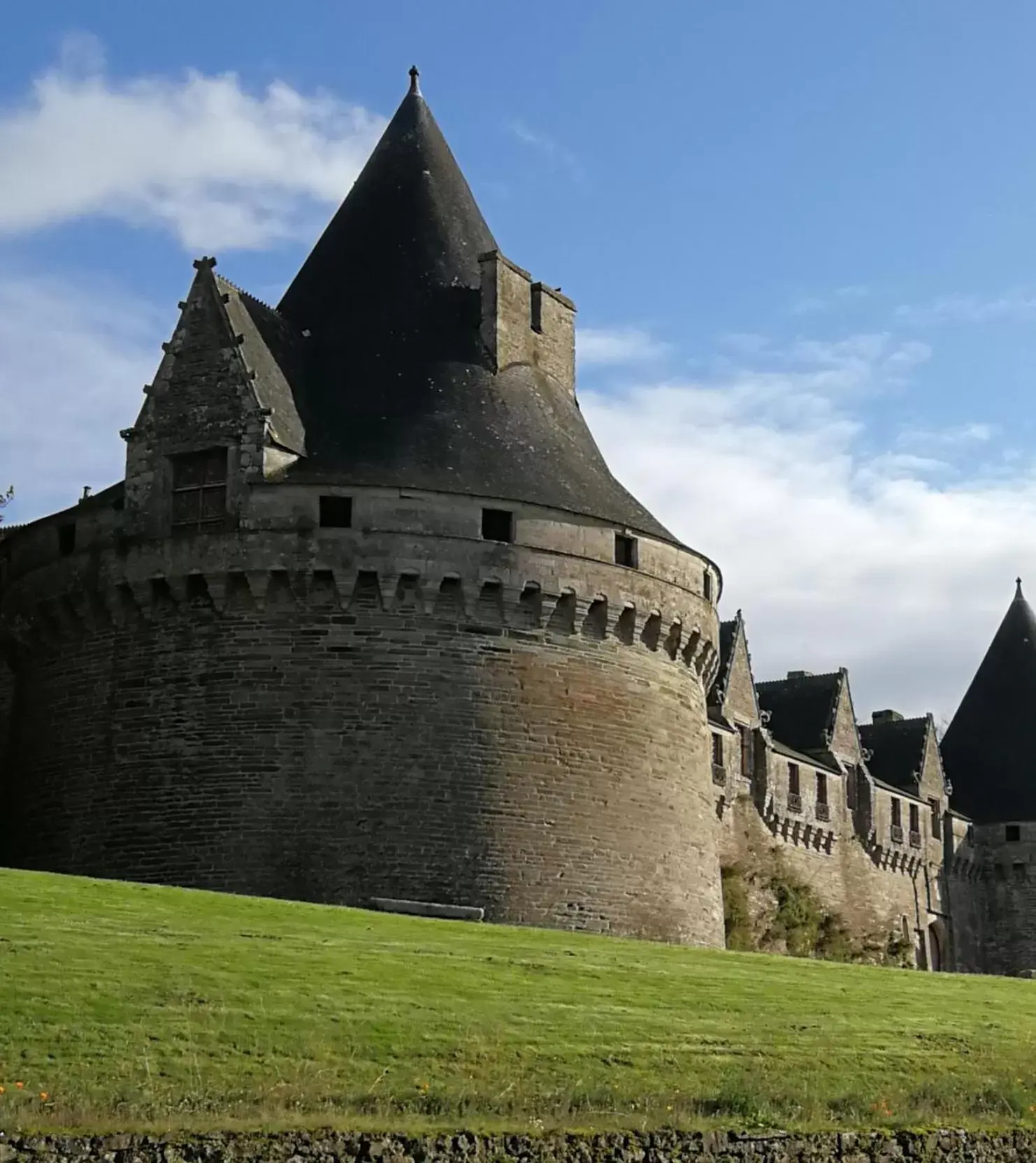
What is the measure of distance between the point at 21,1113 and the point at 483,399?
19.3 m

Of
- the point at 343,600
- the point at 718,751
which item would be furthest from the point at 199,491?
the point at 718,751

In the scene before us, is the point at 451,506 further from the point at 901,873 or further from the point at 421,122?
the point at 901,873

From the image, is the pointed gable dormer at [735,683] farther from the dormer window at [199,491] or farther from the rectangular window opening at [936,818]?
the dormer window at [199,491]

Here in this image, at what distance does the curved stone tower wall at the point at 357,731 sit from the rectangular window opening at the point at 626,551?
25 centimetres

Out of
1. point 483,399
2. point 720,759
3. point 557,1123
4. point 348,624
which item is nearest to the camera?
point 557,1123

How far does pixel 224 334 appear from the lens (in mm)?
29875

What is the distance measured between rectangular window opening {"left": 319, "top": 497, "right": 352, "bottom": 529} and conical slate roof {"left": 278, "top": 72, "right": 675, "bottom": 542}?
1.09 ft

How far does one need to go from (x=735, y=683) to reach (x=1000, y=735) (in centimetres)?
1462

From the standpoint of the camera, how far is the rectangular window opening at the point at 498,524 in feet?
96.2

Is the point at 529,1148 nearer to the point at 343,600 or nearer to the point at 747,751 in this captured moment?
the point at 343,600

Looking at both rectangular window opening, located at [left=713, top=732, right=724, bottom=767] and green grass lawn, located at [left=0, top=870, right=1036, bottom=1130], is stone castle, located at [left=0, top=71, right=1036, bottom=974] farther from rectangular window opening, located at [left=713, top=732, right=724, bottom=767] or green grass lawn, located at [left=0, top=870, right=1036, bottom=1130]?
rectangular window opening, located at [left=713, top=732, right=724, bottom=767]

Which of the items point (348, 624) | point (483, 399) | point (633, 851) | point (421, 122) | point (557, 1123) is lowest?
point (557, 1123)

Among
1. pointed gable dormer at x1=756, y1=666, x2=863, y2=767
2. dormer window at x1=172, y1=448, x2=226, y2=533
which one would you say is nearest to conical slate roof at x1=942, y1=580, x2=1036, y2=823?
pointed gable dormer at x1=756, y1=666, x2=863, y2=767

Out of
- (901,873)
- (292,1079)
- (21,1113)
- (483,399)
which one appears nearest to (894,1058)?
(292,1079)
